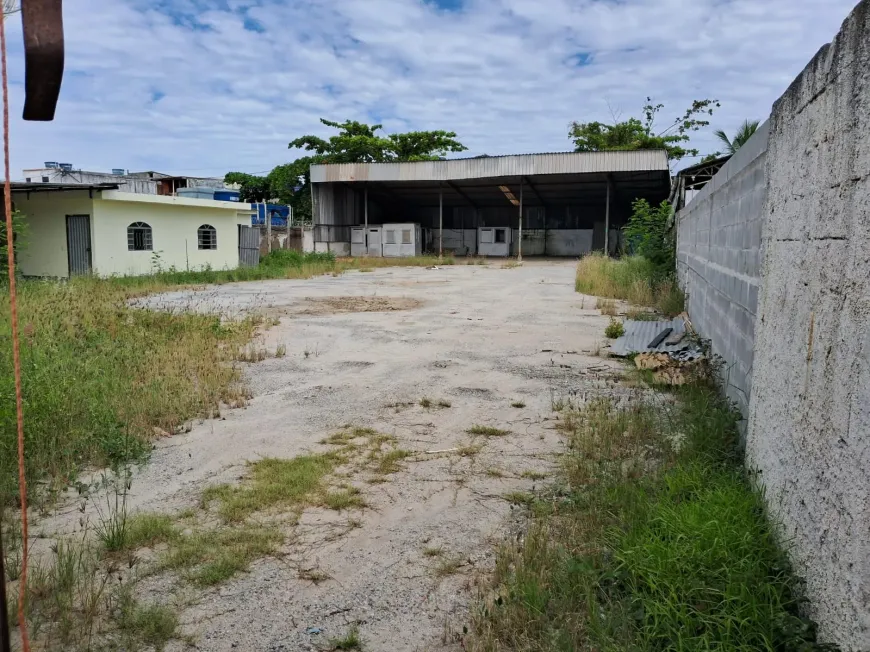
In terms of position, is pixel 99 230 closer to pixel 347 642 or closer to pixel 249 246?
pixel 249 246

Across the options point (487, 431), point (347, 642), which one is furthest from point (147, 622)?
point (487, 431)

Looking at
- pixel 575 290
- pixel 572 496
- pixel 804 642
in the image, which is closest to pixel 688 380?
pixel 572 496

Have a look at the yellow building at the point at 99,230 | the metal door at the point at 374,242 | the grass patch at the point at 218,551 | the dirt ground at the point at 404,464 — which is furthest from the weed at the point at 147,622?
the metal door at the point at 374,242

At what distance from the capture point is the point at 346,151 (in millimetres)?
44312

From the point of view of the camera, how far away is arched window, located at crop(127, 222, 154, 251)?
2100 centimetres

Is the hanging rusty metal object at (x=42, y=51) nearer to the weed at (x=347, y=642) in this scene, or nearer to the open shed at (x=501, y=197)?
the weed at (x=347, y=642)

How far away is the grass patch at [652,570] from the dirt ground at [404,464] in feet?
0.84

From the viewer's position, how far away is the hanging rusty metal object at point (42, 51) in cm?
126

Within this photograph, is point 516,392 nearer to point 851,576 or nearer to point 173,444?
point 173,444

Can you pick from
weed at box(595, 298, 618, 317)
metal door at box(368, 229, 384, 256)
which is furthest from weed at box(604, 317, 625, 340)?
metal door at box(368, 229, 384, 256)

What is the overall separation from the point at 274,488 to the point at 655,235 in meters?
13.5

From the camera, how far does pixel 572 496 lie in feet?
11.9

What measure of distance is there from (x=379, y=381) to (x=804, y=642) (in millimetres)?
5142

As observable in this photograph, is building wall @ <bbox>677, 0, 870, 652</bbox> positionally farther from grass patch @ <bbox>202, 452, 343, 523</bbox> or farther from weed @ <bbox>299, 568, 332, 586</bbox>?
grass patch @ <bbox>202, 452, 343, 523</bbox>
